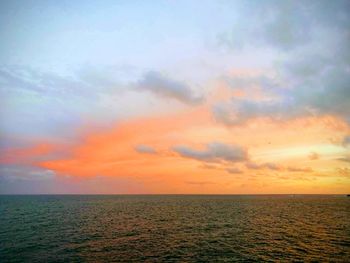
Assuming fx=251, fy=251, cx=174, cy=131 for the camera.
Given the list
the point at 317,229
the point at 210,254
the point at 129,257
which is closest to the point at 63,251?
the point at 129,257

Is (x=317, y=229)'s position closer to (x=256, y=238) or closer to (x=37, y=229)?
(x=256, y=238)

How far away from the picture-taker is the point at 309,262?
36.7 m

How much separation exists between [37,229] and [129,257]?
36573 millimetres

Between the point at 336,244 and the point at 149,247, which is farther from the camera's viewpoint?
the point at 336,244

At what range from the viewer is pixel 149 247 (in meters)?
44.4

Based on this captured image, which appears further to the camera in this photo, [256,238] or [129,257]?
[256,238]

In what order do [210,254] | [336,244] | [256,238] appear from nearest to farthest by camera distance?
[210,254]
[336,244]
[256,238]

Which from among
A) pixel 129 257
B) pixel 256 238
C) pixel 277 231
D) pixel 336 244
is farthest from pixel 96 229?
pixel 336 244

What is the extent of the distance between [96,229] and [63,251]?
21.6 meters

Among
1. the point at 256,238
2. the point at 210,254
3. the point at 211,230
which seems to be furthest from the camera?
the point at 211,230

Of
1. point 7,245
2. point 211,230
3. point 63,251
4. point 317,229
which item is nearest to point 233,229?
point 211,230

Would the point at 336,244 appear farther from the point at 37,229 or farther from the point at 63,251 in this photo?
the point at 37,229

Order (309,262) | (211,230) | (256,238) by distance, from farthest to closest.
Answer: (211,230) → (256,238) → (309,262)

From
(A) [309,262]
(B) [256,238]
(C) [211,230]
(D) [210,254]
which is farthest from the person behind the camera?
(C) [211,230]
